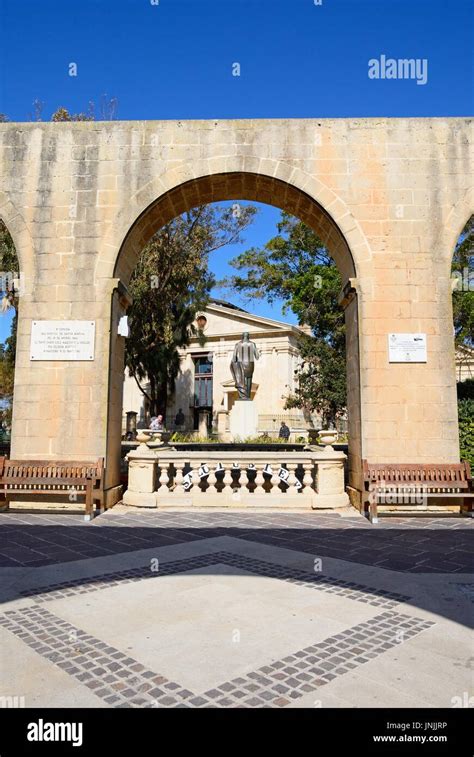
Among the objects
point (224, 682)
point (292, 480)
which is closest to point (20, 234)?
point (292, 480)

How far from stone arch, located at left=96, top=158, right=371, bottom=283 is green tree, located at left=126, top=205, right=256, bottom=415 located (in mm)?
9306

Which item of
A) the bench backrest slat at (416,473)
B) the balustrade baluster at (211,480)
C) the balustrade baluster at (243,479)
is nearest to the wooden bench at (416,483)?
the bench backrest slat at (416,473)

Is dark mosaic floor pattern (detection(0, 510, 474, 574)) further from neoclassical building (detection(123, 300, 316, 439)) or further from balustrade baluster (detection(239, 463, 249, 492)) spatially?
neoclassical building (detection(123, 300, 316, 439))

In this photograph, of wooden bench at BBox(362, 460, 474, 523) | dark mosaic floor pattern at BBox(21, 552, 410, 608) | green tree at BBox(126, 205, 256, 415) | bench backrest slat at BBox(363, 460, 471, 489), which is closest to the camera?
dark mosaic floor pattern at BBox(21, 552, 410, 608)

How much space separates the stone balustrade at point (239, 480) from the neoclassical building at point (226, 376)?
26649mm

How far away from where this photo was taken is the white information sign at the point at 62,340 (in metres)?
9.08

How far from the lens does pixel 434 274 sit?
29.8 feet

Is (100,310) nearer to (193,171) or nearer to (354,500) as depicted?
(193,171)

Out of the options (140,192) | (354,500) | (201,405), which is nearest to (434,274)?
(354,500)

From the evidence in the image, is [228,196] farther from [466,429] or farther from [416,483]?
[466,429]

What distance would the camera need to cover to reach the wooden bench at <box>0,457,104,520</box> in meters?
8.33

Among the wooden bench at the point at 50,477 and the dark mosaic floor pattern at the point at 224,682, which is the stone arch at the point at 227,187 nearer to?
the wooden bench at the point at 50,477

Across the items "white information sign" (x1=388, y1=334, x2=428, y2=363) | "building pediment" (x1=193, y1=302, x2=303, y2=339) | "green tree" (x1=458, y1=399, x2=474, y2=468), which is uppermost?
"building pediment" (x1=193, y1=302, x2=303, y2=339)

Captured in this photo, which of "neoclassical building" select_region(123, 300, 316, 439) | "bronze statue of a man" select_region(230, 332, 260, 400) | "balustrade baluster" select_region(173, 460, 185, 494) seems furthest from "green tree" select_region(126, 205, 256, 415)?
"neoclassical building" select_region(123, 300, 316, 439)
